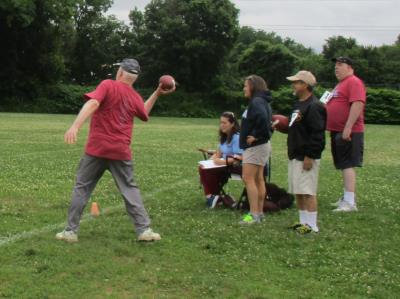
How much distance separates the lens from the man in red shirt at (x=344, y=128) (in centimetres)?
810

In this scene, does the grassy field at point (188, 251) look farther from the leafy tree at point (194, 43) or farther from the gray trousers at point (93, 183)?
the leafy tree at point (194, 43)

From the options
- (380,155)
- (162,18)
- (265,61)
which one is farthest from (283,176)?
(265,61)

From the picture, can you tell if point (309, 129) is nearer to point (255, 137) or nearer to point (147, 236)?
point (255, 137)

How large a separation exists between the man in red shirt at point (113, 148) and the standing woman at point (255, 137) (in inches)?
57.2

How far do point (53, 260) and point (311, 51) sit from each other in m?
99.5

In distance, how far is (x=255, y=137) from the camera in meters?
6.90

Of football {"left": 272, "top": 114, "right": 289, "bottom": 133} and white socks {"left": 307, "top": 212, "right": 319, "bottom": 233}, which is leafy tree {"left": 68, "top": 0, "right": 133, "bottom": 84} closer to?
football {"left": 272, "top": 114, "right": 289, "bottom": 133}

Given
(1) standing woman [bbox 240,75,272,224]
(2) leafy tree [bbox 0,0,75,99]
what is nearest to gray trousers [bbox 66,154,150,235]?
(1) standing woman [bbox 240,75,272,224]

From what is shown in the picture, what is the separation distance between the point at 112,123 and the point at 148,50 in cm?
5481

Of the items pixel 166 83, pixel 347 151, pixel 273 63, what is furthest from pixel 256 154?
pixel 273 63

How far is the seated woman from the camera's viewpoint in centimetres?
813

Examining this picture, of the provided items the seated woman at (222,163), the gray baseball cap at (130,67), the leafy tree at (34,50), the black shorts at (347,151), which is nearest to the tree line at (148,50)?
the leafy tree at (34,50)

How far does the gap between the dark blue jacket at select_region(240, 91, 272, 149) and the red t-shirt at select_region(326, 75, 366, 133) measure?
1606mm

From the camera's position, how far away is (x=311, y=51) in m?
101
